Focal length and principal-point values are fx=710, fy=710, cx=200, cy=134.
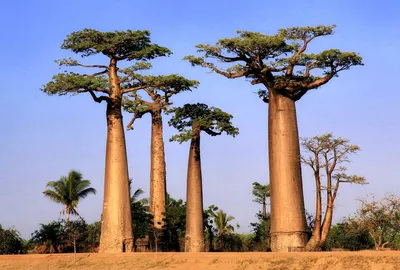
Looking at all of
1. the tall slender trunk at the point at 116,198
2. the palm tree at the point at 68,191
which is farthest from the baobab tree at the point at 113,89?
the palm tree at the point at 68,191

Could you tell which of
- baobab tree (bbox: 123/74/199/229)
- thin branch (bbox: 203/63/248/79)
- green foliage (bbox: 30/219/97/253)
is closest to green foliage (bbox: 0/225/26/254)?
green foliage (bbox: 30/219/97/253)

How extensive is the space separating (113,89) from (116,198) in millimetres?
3866

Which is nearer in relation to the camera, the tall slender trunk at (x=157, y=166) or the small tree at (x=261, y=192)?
the tall slender trunk at (x=157, y=166)

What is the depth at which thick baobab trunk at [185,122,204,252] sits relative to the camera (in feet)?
85.8

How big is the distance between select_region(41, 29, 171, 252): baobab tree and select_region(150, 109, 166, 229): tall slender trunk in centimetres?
459

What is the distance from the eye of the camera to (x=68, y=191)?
37562 millimetres

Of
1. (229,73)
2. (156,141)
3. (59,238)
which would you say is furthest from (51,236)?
(229,73)

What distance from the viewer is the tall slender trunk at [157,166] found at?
30344 millimetres

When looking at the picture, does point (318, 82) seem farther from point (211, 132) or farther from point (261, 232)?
point (261, 232)

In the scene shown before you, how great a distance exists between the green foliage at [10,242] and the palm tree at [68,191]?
24.0 feet

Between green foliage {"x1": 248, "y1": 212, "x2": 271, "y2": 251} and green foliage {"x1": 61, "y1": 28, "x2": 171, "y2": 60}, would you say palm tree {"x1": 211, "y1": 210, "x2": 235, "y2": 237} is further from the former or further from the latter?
green foliage {"x1": 61, "y1": 28, "x2": 171, "y2": 60}

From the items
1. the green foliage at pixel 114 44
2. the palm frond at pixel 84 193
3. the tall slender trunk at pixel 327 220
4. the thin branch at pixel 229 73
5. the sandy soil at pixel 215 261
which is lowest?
the sandy soil at pixel 215 261

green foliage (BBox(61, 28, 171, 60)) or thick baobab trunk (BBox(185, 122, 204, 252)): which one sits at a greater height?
green foliage (BBox(61, 28, 171, 60))

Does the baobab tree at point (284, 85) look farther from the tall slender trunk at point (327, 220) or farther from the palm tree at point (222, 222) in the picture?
the palm tree at point (222, 222)
